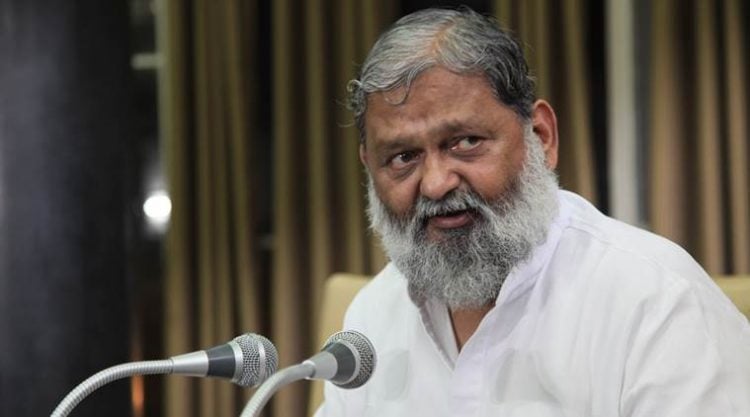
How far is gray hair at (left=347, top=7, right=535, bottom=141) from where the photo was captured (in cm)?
151

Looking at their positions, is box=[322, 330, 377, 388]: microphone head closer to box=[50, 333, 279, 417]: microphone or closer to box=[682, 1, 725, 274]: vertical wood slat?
box=[50, 333, 279, 417]: microphone

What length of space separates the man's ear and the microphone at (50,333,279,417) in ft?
2.29

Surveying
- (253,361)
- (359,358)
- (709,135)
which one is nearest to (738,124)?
(709,135)

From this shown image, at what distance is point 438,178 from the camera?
1517mm

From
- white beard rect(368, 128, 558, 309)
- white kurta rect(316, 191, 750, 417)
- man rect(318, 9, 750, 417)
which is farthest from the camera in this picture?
white beard rect(368, 128, 558, 309)

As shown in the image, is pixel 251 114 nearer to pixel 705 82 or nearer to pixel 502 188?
pixel 705 82

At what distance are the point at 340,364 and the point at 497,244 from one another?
1.49 ft

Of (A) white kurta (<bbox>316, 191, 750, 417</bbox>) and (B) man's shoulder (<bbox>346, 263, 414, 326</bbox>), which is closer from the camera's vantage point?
(A) white kurta (<bbox>316, 191, 750, 417</bbox>)

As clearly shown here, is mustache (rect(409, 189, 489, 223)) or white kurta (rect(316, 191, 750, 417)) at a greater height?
mustache (rect(409, 189, 489, 223))

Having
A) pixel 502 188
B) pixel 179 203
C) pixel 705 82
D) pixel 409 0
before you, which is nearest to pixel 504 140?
pixel 502 188

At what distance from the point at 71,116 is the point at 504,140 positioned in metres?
2.18

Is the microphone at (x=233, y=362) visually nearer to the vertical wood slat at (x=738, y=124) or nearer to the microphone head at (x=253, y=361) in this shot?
the microphone head at (x=253, y=361)

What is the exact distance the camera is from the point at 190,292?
3.38 metres

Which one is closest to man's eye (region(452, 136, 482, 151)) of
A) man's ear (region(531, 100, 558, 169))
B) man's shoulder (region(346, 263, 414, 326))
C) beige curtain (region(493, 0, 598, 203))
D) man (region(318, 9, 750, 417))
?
man (region(318, 9, 750, 417))
